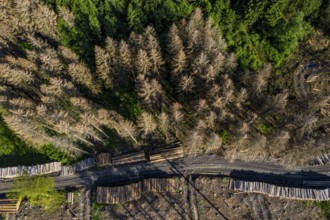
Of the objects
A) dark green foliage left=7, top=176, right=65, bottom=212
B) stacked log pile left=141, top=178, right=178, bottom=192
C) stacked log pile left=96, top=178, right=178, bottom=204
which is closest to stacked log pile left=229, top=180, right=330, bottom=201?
stacked log pile left=141, top=178, right=178, bottom=192

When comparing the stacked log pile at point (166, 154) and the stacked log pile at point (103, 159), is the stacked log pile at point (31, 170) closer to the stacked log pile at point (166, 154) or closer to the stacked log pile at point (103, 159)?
the stacked log pile at point (103, 159)

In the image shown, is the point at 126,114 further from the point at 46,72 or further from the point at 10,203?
the point at 10,203

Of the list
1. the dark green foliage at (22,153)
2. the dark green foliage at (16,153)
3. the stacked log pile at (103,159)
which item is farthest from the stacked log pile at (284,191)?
the dark green foliage at (16,153)

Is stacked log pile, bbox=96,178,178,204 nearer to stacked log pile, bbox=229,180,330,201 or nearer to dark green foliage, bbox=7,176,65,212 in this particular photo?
dark green foliage, bbox=7,176,65,212

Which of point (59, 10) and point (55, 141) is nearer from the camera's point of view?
point (55, 141)

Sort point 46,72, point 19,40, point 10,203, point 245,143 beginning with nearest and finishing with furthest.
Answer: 1. point 245,143
2. point 10,203
3. point 46,72
4. point 19,40

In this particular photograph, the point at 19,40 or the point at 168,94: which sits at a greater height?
the point at 19,40

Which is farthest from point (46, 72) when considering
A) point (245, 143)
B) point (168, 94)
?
point (245, 143)
